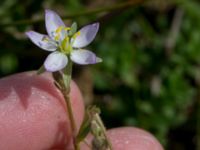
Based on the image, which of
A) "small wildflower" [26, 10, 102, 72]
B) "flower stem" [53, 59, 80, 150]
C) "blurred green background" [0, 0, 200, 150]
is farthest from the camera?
"blurred green background" [0, 0, 200, 150]

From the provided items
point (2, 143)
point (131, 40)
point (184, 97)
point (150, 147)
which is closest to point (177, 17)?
point (131, 40)

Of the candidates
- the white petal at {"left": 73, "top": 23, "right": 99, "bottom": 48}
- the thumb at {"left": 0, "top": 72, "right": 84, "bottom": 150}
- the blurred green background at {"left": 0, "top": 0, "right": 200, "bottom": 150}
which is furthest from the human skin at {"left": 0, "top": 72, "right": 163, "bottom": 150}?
the blurred green background at {"left": 0, "top": 0, "right": 200, "bottom": 150}

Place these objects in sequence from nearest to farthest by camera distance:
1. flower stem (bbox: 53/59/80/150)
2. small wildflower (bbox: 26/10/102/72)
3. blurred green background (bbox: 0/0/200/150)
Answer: flower stem (bbox: 53/59/80/150)
small wildflower (bbox: 26/10/102/72)
blurred green background (bbox: 0/0/200/150)

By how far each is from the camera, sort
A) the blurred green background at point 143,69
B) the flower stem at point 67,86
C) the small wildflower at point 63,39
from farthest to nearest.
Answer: the blurred green background at point 143,69 < the small wildflower at point 63,39 < the flower stem at point 67,86

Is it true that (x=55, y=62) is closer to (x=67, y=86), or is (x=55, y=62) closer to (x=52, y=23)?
(x=67, y=86)

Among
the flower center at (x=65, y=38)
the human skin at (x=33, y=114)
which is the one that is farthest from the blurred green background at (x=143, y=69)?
the human skin at (x=33, y=114)

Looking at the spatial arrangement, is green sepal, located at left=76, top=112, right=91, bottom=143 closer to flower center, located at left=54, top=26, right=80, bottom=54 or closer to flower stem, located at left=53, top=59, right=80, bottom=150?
flower stem, located at left=53, top=59, right=80, bottom=150

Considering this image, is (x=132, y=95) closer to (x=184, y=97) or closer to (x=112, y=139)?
(x=184, y=97)

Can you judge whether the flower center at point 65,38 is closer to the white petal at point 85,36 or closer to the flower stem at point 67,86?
the white petal at point 85,36
